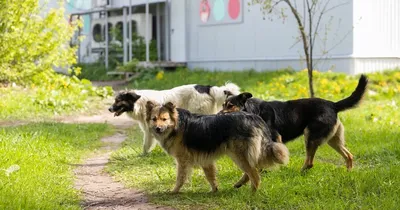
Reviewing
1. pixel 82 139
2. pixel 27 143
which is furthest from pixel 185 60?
pixel 27 143

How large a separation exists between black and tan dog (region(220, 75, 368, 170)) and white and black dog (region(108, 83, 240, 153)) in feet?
4.26

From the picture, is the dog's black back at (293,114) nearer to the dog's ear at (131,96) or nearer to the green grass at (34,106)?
the dog's ear at (131,96)

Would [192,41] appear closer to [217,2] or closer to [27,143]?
[217,2]

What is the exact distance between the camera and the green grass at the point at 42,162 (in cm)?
561

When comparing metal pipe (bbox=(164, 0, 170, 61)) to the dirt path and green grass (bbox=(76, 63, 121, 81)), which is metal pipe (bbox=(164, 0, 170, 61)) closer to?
green grass (bbox=(76, 63, 121, 81))

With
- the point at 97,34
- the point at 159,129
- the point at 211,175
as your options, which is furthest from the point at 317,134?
the point at 97,34

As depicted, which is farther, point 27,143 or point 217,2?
point 217,2

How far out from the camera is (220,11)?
20.4 metres

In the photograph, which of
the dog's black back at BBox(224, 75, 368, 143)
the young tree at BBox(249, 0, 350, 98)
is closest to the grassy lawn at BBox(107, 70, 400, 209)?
the dog's black back at BBox(224, 75, 368, 143)

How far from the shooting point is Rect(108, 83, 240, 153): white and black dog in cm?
848

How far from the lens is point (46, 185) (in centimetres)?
635

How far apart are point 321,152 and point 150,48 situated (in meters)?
16.1

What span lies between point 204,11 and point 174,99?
12481mm

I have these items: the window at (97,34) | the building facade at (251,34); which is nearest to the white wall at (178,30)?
the building facade at (251,34)
